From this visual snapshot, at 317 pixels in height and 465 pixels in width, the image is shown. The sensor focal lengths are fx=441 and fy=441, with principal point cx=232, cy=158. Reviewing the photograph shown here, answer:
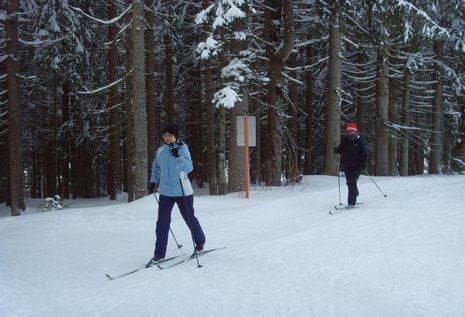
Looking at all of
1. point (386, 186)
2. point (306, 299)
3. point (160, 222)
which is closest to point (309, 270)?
point (306, 299)

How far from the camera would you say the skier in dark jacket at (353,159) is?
9430 mm

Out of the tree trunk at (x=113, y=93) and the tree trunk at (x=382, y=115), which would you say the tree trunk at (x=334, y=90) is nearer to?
the tree trunk at (x=382, y=115)

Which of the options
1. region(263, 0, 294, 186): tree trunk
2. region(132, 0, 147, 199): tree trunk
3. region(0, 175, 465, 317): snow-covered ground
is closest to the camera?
region(0, 175, 465, 317): snow-covered ground

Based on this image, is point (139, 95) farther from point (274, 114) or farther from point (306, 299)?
point (306, 299)

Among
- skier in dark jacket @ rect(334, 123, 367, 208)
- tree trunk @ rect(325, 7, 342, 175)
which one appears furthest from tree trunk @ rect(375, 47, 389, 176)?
skier in dark jacket @ rect(334, 123, 367, 208)

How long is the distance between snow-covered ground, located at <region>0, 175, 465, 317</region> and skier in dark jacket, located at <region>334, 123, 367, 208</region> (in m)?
0.47

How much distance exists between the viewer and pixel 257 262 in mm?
5867

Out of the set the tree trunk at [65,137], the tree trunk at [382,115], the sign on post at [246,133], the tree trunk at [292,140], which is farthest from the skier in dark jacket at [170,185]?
the tree trunk at [65,137]

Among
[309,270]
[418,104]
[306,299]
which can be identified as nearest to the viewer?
[306,299]

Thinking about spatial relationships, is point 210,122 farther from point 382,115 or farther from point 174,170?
point 174,170

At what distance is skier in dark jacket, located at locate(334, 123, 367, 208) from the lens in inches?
371

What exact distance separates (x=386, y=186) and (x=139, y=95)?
7757mm

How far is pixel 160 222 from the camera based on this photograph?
6.38 meters

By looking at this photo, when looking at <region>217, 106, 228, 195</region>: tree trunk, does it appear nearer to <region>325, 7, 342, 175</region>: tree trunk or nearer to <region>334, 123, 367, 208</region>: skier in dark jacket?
<region>325, 7, 342, 175</region>: tree trunk
